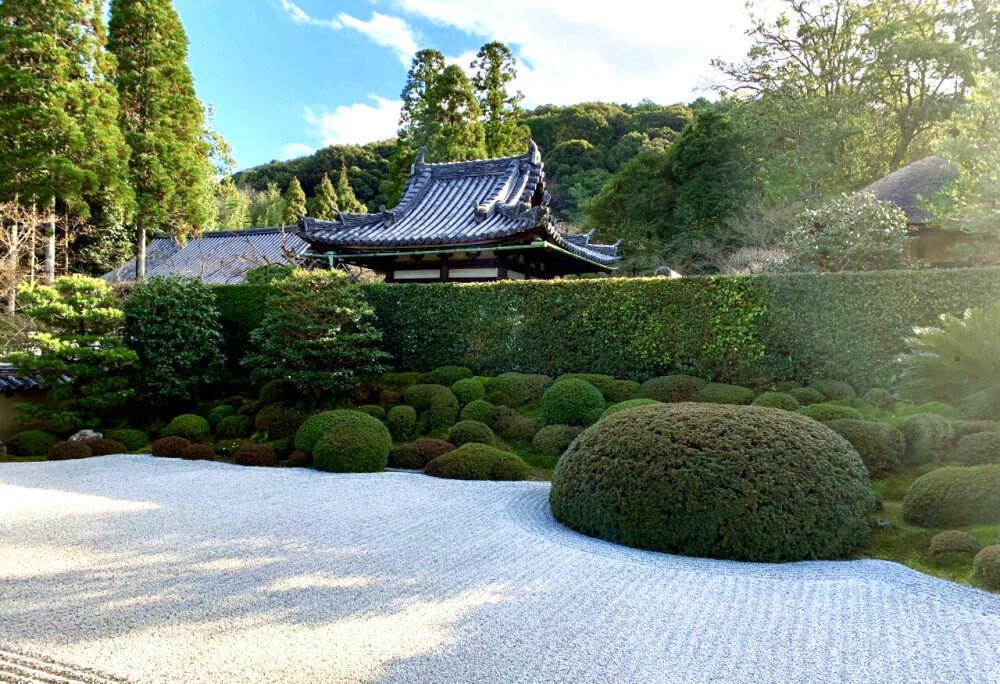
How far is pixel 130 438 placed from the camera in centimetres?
1138

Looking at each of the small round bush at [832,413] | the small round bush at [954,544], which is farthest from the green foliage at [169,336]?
the small round bush at [954,544]

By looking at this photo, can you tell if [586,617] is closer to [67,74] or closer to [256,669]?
[256,669]

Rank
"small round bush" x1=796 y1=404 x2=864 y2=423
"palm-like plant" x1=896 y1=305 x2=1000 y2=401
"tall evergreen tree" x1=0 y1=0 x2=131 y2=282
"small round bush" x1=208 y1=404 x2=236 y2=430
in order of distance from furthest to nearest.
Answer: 1. "tall evergreen tree" x1=0 y1=0 x2=131 y2=282
2. "small round bush" x1=208 y1=404 x2=236 y2=430
3. "small round bush" x1=796 y1=404 x2=864 y2=423
4. "palm-like plant" x1=896 y1=305 x2=1000 y2=401

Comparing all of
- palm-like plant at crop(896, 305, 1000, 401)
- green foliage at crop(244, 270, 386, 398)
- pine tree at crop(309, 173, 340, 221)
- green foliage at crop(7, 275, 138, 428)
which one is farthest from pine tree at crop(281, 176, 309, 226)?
palm-like plant at crop(896, 305, 1000, 401)

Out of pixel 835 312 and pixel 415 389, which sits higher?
pixel 835 312

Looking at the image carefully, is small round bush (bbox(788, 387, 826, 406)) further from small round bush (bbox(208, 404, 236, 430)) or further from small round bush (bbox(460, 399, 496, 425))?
small round bush (bbox(208, 404, 236, 430))

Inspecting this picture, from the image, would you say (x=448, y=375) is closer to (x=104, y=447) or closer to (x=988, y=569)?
(x=104, y=447)

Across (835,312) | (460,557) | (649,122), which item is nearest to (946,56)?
(649,122)

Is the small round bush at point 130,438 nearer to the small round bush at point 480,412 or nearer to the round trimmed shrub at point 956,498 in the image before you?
the small round bush at point 480,412

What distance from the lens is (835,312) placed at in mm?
10516

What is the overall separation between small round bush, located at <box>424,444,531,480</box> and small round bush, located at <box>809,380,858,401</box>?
4.85 meters

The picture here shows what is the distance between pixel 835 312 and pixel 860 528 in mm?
5867

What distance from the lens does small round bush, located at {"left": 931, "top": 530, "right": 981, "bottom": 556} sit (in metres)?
5.10

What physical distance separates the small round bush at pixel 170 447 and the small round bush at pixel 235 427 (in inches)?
38.3
